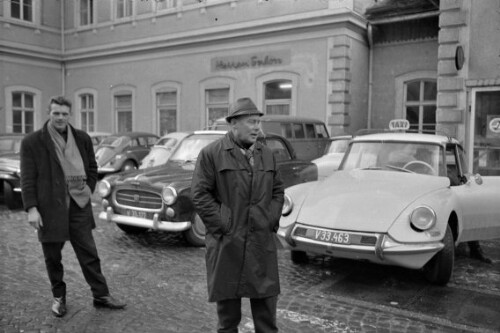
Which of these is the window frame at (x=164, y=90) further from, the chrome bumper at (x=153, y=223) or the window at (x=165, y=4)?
the chrome bumper at (x=153, y=223)

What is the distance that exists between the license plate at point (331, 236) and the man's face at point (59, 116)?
8.69 ft

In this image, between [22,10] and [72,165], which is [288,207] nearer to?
[72,165]

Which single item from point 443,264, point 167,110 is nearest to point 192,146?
point 443,264

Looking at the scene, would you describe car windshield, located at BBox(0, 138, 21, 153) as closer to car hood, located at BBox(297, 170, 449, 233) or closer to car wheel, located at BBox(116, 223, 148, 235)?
car wheel, located at BBox(116, 223, 148, 235)

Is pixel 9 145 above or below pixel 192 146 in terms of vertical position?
below

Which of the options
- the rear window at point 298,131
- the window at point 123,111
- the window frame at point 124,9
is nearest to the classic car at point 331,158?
the rear window at point 298,131

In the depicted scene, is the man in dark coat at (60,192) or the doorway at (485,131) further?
the doorway at (485,131)

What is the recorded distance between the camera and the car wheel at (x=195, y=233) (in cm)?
694

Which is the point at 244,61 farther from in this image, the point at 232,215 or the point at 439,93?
the point at 232,215

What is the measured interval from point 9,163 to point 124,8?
43.7 feet

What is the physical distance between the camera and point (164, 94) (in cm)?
2034

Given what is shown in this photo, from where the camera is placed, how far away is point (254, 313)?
3197mm

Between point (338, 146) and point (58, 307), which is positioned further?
point (338, 146)

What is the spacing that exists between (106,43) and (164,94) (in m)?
4.10
